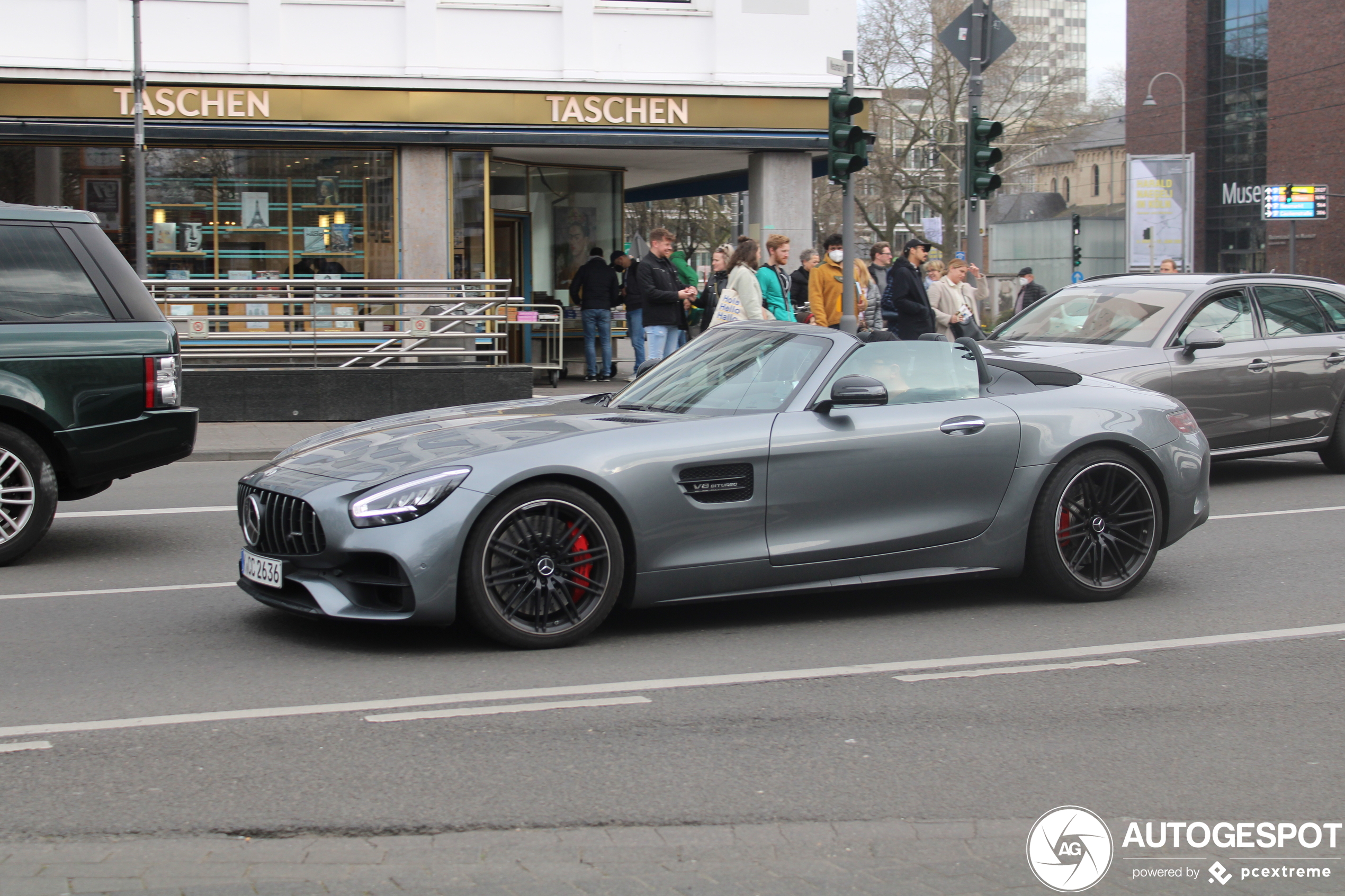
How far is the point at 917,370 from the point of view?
22.2ft

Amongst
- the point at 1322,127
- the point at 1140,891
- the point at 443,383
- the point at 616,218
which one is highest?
the point at 1322,127

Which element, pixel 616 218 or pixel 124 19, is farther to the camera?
pixel 616 218

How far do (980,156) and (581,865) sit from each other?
43.3 feet

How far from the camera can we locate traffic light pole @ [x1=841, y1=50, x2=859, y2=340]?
13.4 meters

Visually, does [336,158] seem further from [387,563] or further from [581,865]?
[581,865]

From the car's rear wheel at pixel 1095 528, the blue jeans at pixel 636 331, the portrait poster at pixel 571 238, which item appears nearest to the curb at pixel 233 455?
the blue jeans at pixel 636 331

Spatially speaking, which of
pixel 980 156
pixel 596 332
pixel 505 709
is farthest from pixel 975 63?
pixel 505 709

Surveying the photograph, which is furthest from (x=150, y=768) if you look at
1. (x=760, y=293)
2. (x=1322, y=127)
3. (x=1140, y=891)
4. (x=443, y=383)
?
(x=1322, y=127)

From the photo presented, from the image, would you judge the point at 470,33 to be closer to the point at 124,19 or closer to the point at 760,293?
the point at 124,19

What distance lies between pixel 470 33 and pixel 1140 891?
60.7 ft

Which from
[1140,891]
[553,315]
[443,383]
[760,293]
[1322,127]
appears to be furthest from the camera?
[1322,127]

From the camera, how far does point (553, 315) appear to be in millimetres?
21016

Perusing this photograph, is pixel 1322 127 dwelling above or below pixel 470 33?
above

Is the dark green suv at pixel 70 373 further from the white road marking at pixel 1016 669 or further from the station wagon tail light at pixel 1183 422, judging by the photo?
the station wagon tail light at pixel 1183 422
